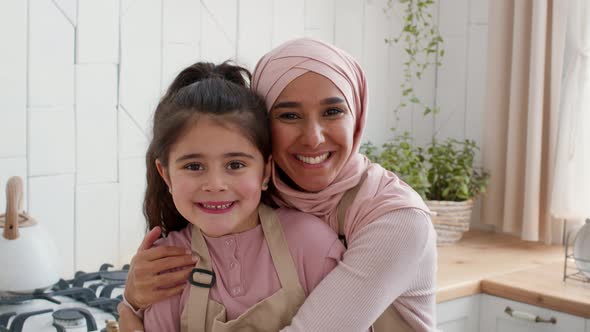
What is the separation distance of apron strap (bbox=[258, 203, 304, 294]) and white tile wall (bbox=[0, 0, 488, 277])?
1020 mm

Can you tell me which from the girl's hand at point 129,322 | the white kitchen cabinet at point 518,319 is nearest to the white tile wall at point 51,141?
the girl's hand at point 129,322

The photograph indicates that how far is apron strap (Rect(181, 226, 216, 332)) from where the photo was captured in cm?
129

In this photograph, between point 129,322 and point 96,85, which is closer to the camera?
point 129,322

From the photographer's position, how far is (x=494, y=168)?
2973 mm

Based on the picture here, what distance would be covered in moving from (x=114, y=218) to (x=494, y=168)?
1368 millimetres

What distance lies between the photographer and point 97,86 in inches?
90.4

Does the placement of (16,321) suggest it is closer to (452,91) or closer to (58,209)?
(58,209)

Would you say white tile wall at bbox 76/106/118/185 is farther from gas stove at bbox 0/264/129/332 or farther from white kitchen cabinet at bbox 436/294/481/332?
white kitchen cabinet at bbox 436/294/481/332

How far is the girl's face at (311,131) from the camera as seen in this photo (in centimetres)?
132

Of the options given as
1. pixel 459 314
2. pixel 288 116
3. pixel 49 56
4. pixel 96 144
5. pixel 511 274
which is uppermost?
pixel 49 56

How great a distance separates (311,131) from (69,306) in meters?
0.94

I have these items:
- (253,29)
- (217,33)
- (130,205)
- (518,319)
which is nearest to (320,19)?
(253,29)

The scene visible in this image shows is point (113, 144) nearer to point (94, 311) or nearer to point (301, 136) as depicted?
point (94, 311)

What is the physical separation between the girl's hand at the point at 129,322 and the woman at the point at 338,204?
2 centimetres
